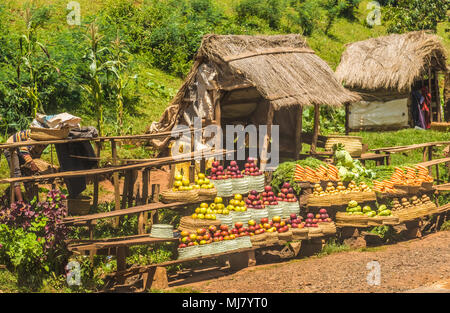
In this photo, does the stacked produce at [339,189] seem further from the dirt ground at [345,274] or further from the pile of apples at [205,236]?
the pile of apples at [205,236]

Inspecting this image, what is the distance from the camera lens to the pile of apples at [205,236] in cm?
962

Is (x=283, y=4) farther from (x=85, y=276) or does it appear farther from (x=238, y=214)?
(x=85, y=276)

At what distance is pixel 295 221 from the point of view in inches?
424

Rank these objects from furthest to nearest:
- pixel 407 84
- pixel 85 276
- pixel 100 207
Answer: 1. pixel 407 84
2. pixel 100 207
3. pixel 85 276

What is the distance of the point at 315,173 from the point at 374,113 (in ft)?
31.2

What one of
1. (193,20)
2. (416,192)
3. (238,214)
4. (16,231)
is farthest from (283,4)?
(16,231)

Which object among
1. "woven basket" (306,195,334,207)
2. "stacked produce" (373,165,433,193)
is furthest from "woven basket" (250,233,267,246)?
"stacked produce" (373,165,433,193)

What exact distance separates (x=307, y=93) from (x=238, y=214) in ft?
12.5

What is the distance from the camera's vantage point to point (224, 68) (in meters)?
12.5

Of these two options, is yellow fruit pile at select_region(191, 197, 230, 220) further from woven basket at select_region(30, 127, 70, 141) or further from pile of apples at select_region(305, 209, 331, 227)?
woven basket at select_region(30, 127, 70, 141)

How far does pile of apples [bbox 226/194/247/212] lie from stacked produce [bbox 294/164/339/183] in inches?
53.8

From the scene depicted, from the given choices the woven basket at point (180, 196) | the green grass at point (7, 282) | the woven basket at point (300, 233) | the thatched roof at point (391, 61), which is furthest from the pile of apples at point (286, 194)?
the thatched roof at point (391, 61)

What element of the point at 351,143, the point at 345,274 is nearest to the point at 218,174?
the point at 345,274

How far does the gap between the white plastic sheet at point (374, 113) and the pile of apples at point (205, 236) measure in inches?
448
